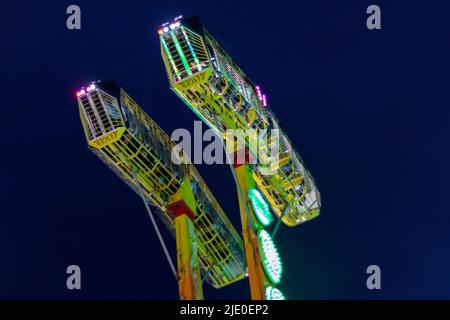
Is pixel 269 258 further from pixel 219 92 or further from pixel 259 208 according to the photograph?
pixel 219 92

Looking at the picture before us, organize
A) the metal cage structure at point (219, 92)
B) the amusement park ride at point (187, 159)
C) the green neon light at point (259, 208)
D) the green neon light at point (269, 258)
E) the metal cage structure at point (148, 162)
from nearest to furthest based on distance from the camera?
the metal cage structure at point (219, 92) → the amusement park ride at point (187, 159) → the metal cage structure at point (148, 162) → the green neon light at point (269, 258) → the green neon light at point (259, 208)

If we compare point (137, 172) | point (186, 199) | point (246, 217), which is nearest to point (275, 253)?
point (246, 217)

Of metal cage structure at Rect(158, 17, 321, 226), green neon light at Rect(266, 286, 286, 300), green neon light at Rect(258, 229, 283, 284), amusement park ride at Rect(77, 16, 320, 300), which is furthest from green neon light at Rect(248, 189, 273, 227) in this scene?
green neon light at Rect(266, 286, 286, 300)

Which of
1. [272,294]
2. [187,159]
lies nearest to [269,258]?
[272,294]

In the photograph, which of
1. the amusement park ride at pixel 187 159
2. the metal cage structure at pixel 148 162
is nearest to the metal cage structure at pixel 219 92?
the amusement park ride at pixel 187 159

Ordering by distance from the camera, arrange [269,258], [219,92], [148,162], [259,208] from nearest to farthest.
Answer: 1. [219,92]
2. [148,162]
3. [269,258]
4. [259,208]

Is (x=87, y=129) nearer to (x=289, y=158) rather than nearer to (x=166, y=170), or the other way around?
(x=166, y=170)

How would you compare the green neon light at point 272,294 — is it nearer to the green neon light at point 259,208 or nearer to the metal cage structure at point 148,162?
the green neon light at point 259,208
